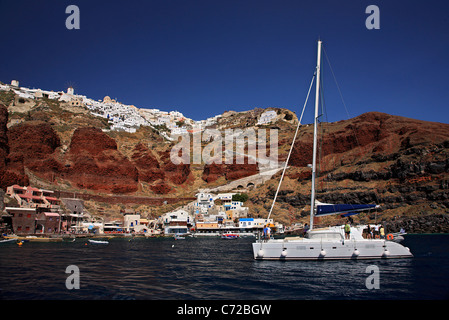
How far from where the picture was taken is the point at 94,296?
14.5m

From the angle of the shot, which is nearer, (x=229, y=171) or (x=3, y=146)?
(x=3, y=146)

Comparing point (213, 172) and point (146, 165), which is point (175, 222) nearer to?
point (146, 165)

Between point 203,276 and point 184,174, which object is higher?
point 184,174

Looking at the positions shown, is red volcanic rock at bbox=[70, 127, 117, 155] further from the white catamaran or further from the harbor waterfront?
the white catamaran

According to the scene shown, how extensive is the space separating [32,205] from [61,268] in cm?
5551

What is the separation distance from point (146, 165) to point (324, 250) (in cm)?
10902

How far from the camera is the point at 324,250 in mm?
24578

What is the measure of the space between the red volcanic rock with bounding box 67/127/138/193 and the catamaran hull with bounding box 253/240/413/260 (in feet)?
305

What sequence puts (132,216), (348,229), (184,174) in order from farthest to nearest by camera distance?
(184,174)
(132,216)
(348,229)

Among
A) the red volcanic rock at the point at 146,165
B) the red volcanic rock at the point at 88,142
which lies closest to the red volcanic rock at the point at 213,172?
the red volcanic rock at the point at 146,165

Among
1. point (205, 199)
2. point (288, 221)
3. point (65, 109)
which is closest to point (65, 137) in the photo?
point (65, 109)

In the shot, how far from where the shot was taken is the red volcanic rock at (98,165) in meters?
106

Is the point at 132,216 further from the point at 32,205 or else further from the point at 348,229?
the point at 348,229

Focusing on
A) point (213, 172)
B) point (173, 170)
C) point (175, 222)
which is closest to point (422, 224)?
point (175, 222)
